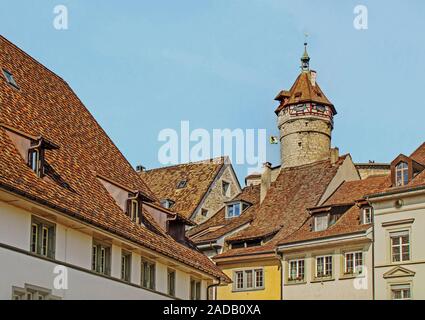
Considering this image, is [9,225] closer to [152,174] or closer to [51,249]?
[51,249]

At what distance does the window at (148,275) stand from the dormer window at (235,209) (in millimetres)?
25830

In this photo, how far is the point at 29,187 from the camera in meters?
27.2

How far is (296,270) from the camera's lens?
52.7 metres

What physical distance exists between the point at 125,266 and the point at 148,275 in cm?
180

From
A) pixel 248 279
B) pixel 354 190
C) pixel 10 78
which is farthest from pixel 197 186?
pixel 10 78

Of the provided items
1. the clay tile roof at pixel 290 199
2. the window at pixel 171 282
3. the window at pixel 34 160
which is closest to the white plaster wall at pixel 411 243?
the clay tile roof at pixel 290 199

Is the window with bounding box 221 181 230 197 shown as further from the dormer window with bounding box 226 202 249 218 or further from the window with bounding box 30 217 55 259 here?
the window with bounding box 30 217 55 259

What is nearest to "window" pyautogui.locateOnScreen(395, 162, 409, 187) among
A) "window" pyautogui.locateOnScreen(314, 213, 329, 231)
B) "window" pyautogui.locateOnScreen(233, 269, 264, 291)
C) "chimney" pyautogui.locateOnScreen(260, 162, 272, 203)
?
"window" pyautogui.locateOnScreen(314, 213, 329, 231)

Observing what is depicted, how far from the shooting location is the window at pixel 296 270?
52.5 metres

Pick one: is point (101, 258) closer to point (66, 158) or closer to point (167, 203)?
point (66, 158)

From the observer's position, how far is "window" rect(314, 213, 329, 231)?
52662 millimetres

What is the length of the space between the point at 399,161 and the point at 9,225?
27.0 metres

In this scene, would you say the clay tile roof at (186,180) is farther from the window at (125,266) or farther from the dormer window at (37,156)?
the dormer window at (37,156)
